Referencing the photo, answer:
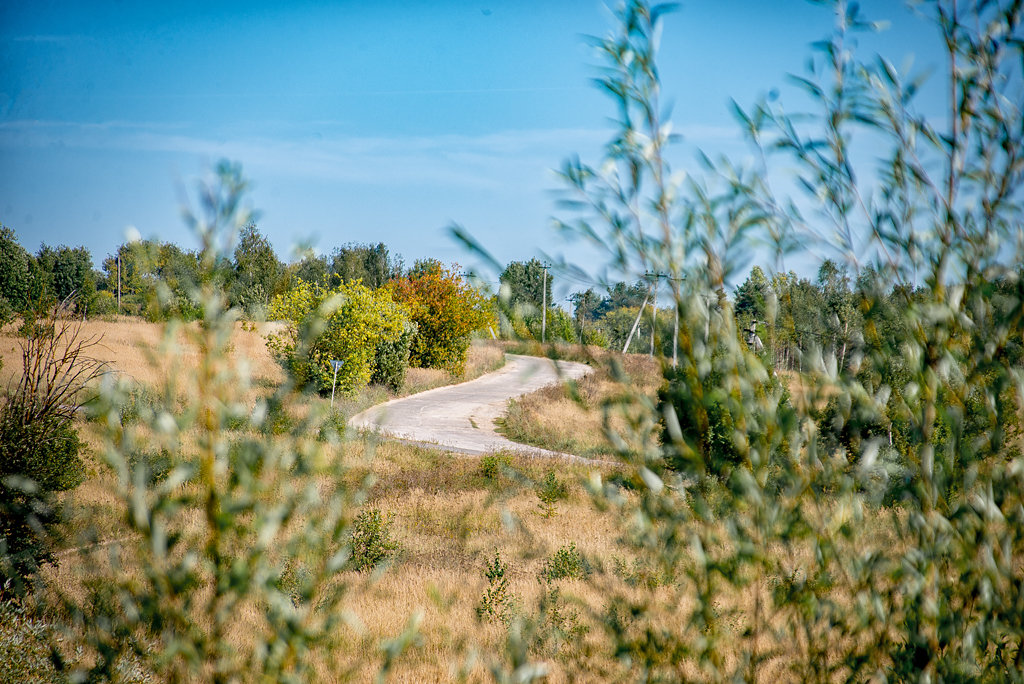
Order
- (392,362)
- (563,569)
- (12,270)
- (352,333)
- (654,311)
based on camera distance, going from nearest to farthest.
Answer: (654,311), (563,569), (352,333), (392,362), (12,270)

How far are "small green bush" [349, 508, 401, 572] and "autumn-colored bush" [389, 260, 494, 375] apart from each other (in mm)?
24613

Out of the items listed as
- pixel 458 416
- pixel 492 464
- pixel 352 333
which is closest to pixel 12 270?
pixel 352 333

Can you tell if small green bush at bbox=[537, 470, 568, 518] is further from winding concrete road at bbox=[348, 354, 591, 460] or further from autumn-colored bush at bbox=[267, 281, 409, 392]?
autumn-colored bush at bbox=[267, 281, 409, 392]

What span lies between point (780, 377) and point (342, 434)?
5.68ft

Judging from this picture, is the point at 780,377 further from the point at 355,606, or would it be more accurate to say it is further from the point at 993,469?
the point at 355,606

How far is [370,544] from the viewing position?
10609 millimetres

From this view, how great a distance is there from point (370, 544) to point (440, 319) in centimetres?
2565

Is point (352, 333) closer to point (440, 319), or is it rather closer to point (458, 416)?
point (458, 416)

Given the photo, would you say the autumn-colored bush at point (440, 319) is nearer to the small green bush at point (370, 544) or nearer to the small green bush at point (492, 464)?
the small green bush at point (492, 464)

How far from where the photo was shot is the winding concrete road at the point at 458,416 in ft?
66.2

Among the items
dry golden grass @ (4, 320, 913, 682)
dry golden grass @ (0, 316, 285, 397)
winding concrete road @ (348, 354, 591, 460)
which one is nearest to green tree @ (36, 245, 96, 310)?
dry golden grass @ (0, 316, 285, 397)

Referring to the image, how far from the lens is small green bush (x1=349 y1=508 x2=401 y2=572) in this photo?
10.3 meters

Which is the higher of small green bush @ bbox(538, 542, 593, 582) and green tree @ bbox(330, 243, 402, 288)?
green tree @ bbox(330, 243, 402, 288)

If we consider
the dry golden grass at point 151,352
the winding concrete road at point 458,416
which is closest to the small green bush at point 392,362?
the winding concrete road at point 458,416
